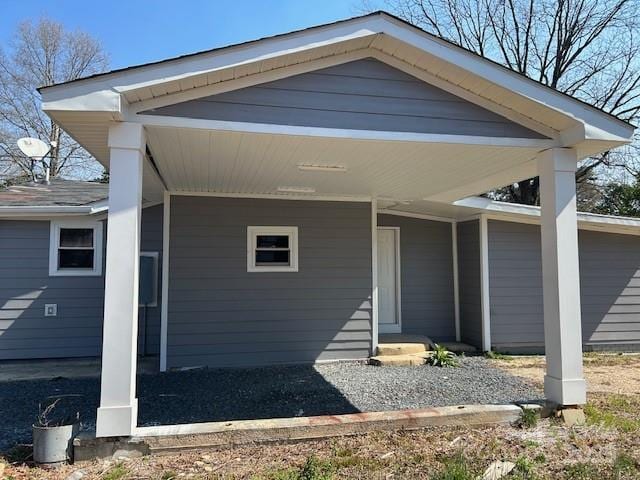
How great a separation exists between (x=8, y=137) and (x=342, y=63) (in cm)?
1799

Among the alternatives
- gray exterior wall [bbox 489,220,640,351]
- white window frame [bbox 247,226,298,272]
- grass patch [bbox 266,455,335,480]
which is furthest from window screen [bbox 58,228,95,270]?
gray exterior wall [bbox 489,220,640,351]

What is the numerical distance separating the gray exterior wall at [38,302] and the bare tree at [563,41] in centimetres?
1562

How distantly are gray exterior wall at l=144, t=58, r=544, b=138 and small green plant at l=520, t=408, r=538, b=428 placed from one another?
2517 mm

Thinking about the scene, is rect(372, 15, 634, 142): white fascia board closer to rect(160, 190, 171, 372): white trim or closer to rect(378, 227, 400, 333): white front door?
rect(160, 190, 171, 372): white trim

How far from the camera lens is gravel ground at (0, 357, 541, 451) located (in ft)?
14.5

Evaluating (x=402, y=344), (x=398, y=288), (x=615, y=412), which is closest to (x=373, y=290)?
(x=402, y=344)

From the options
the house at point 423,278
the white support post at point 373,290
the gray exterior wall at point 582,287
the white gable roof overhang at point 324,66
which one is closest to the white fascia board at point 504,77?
the white gable roof overhang at point 324,66

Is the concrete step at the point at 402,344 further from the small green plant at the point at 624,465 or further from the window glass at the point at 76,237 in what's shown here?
the window glass at the point at 76,237

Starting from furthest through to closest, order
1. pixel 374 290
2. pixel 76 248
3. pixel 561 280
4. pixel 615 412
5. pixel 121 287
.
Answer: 1. pixel 76 248
2. pixel 374 290
3. pixel 615 412
4. pixel 561 280
5. pixel 121 287

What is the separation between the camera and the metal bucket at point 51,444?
10.3 feet

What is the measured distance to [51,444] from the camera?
3.13 meters

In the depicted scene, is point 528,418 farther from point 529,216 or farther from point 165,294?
point 165,294

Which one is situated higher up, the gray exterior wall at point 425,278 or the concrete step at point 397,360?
the gray exterior wall at point 425,278

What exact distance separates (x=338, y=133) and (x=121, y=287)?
214cm
